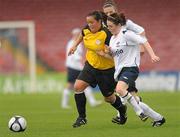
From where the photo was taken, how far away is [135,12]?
33438 mm

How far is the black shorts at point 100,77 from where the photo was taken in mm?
13008

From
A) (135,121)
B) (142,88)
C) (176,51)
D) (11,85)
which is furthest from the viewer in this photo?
(176,51)

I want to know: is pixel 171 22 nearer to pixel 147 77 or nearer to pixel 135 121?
pixel 147 77

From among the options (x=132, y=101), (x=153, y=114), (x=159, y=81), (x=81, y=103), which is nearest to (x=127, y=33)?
(x=132, y=101)

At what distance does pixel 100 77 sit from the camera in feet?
42.9

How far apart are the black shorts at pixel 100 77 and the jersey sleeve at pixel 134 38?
1.00 m

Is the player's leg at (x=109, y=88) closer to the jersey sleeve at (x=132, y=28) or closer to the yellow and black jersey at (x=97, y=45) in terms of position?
the yellow and black jersey at (x=97, y=45)

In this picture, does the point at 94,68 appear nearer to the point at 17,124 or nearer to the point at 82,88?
the point at 82,88

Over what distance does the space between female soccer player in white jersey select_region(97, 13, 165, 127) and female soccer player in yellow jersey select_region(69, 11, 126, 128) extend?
1.09ft

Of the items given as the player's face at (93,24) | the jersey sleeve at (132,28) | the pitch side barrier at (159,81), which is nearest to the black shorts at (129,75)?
the jersey sleeve at (132,28)

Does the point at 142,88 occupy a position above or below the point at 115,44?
below

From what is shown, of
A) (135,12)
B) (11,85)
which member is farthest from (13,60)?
(135,12)

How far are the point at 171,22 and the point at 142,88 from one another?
5.68 metres

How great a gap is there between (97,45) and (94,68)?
48cm
